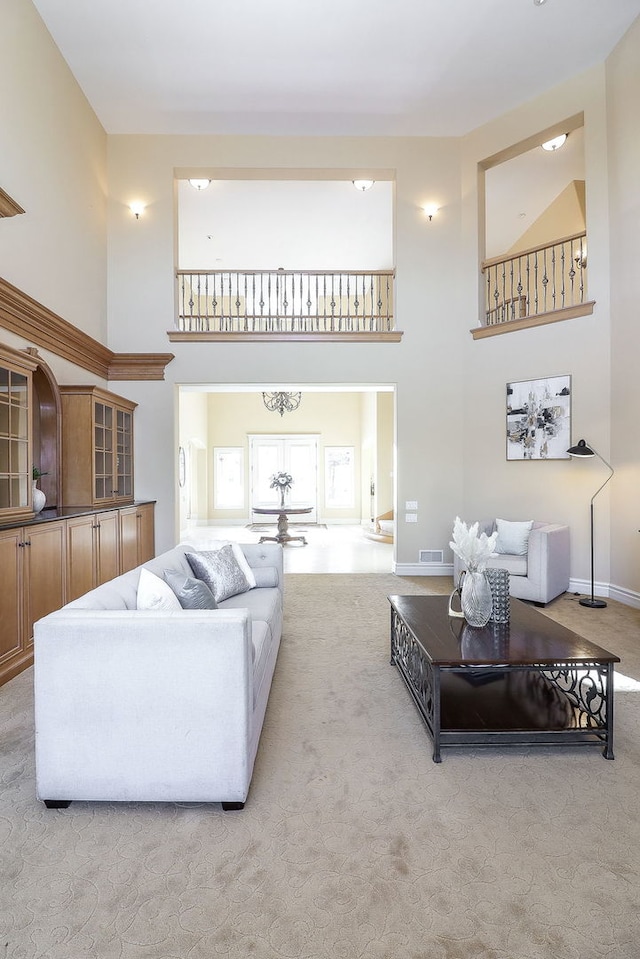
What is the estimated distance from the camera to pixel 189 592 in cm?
256

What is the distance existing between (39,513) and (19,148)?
3.12 m

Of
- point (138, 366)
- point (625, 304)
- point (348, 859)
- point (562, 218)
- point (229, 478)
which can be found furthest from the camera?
point (229, 478)

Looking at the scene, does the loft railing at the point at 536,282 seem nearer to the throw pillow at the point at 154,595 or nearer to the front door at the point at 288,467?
the throw pillow at the point at 154,595

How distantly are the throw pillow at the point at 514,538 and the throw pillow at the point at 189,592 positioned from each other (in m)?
3.88

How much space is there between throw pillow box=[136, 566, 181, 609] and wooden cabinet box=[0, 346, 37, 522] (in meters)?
1.67

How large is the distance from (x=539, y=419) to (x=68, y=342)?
210 inches

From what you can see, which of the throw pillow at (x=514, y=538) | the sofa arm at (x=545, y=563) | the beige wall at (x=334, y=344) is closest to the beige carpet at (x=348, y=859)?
the sofa arm at (x=545, y=563)

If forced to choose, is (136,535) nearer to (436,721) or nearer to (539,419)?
(436,721)

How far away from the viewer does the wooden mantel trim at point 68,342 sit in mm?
4133

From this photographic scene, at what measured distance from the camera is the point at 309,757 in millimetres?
2385

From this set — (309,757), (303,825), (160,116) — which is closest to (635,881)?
(303,825)

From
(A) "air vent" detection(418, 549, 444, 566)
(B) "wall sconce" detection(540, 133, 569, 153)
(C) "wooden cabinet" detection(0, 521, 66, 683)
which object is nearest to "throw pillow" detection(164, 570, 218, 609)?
(C) "wooden cabinet" detection(0, 521, 66, 683)

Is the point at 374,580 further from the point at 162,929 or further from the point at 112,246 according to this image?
the point at 112,246

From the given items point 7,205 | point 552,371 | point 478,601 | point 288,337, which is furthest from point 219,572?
point 552,371
